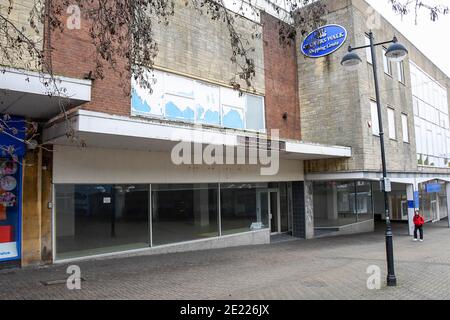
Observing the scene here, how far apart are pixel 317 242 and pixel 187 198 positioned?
683cm

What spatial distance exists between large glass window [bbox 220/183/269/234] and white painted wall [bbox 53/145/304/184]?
0.53 metres

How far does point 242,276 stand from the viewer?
10.3 metres

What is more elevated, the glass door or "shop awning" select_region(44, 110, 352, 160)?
"shop awning" select_region(44, 110, 352, 160)

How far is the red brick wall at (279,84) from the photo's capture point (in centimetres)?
1811

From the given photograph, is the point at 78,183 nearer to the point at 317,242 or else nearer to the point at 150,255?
the point at 150,255

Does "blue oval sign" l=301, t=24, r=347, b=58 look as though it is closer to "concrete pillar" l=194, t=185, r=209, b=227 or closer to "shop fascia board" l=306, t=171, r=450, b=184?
"shop fascia board" l=306, t=171, r=450, b=184

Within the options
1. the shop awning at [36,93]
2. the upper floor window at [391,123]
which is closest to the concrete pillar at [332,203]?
the upper floor window at [391,123]

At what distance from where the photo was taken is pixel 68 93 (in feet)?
28.5

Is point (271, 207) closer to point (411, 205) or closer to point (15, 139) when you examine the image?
point (411, 205)

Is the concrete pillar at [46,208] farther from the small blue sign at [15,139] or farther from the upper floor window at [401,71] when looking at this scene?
the upper floor window at [401,71]

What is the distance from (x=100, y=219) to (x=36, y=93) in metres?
4.98

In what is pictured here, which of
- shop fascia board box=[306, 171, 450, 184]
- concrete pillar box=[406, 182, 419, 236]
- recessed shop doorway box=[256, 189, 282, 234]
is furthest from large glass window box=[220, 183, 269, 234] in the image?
concrete pillar box=[406, 182, 419, 236]

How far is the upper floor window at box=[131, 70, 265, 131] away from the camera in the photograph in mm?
13367
